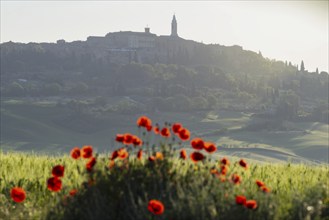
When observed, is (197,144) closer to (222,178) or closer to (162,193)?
(222,178)

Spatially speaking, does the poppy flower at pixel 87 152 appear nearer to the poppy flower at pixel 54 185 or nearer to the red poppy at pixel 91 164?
the red poppy at pixel 91 164

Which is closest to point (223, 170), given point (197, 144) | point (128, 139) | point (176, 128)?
point (197, 144)

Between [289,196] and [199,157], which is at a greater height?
[199,157]

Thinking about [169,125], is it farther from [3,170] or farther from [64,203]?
[3,170]

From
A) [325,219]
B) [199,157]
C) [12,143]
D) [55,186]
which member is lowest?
[12,143]

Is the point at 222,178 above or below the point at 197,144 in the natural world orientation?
below

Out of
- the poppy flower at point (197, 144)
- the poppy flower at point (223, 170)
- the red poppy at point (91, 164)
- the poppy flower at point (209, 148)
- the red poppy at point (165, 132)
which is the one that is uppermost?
the red poppy at point (165, 132)

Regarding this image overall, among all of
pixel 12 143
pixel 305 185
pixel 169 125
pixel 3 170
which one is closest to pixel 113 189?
pixel 169 125

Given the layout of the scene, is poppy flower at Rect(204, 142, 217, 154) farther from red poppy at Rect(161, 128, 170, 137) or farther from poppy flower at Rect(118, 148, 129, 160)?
poppy flower at Rect(118, 148, 129, 160)

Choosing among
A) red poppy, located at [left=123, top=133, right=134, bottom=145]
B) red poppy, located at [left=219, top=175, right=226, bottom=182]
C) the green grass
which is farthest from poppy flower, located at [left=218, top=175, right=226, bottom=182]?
red poppy, located at [left=123, top=133, right=134, bottom=145]

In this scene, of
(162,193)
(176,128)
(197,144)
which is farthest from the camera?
(176,128)

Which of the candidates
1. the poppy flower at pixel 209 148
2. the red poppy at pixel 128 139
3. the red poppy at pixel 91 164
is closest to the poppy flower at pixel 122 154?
the red poppy at pixel 128 139

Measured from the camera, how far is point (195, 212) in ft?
21.6

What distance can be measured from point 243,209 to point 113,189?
189 cm
